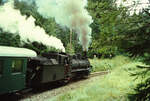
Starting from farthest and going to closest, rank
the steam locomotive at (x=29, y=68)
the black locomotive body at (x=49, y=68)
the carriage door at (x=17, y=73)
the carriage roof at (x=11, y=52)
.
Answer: the black locomotive body at (x=49, y=68), the carriage door at (x=17, y=73), the steam locomotive at (x=29, y=68), the carriage roof at (x=11, y=52)

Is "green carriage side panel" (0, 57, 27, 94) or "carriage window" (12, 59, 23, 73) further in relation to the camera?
"carriage window" (12, 59, 23, 73)

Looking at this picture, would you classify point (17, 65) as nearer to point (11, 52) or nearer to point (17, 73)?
point (17, 73)

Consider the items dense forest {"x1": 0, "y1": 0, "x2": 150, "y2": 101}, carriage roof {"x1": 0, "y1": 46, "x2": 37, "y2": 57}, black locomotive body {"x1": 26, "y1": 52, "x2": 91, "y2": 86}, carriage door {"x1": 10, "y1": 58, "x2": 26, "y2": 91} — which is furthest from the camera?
black locomotive body {"x1": 26, "y1": 52, "x2": 91, "y2": 86}

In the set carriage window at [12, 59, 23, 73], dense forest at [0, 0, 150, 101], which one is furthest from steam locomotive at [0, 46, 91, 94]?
dense forest at [0, 0, 150, 101]

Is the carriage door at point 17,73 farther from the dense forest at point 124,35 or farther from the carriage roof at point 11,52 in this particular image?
the dense forest at point 124,35

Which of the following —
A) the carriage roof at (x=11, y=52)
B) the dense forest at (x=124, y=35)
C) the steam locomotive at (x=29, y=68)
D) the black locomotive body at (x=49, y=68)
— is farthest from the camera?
the black locomotive body at (x=49, y=68)

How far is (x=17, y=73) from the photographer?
7059mm

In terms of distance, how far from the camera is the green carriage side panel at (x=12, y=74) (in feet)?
20.6

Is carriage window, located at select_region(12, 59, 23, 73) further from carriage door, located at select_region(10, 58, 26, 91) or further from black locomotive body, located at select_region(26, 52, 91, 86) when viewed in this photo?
black locomotive body, located at select_region(26, 52, 91, 86)

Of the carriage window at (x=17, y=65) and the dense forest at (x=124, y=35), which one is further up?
the dense forest at (x=124, y=35)

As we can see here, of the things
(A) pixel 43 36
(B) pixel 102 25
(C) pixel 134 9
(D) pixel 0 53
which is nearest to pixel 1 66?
(D) pixel 0 53

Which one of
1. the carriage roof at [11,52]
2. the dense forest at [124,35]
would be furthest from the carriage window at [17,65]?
the dense forest at [124,35]

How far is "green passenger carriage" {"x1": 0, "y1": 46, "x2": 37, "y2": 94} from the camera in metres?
6.27

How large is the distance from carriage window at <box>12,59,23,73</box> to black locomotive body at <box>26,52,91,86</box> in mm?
1452
